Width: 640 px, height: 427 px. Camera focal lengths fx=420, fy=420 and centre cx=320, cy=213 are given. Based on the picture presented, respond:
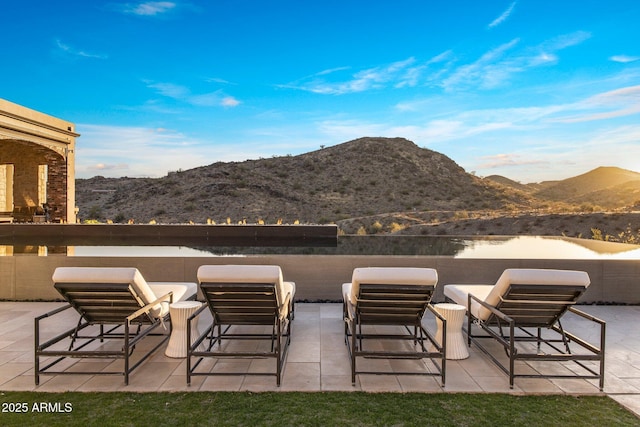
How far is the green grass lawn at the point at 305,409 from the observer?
3.04 metres

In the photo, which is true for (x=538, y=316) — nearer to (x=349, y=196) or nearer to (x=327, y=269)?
(x=327, y=269)

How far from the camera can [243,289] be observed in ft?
12.8

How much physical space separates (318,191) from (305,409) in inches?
1403

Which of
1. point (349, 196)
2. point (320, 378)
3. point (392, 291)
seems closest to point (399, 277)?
point (392, 291)

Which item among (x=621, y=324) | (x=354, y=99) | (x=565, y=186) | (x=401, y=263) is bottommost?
(x=621, y=324)

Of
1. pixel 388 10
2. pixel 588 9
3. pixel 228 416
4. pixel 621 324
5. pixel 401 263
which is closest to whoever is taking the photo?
pixel 228 416

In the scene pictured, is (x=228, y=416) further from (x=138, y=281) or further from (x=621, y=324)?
(x=621, y=324)

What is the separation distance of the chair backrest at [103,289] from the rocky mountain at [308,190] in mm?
24733

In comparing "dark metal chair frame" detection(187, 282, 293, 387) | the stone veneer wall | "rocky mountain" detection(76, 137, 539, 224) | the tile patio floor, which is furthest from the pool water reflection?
"rocky mountain" detection(76, 137, 539, 224)

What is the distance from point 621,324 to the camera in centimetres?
570

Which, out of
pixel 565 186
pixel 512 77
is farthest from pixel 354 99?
pixel 565 186

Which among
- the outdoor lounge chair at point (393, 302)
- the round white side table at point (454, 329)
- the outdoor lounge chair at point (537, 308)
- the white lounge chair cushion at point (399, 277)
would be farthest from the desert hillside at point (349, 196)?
the white lounge chair cushion at point (399, 277)

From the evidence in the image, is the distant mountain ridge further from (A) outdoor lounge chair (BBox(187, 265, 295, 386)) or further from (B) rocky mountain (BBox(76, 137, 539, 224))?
(A) outdoor lounge chair (BBox(187, 265, 295, 386))

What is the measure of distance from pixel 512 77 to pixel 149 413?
21.2 m
